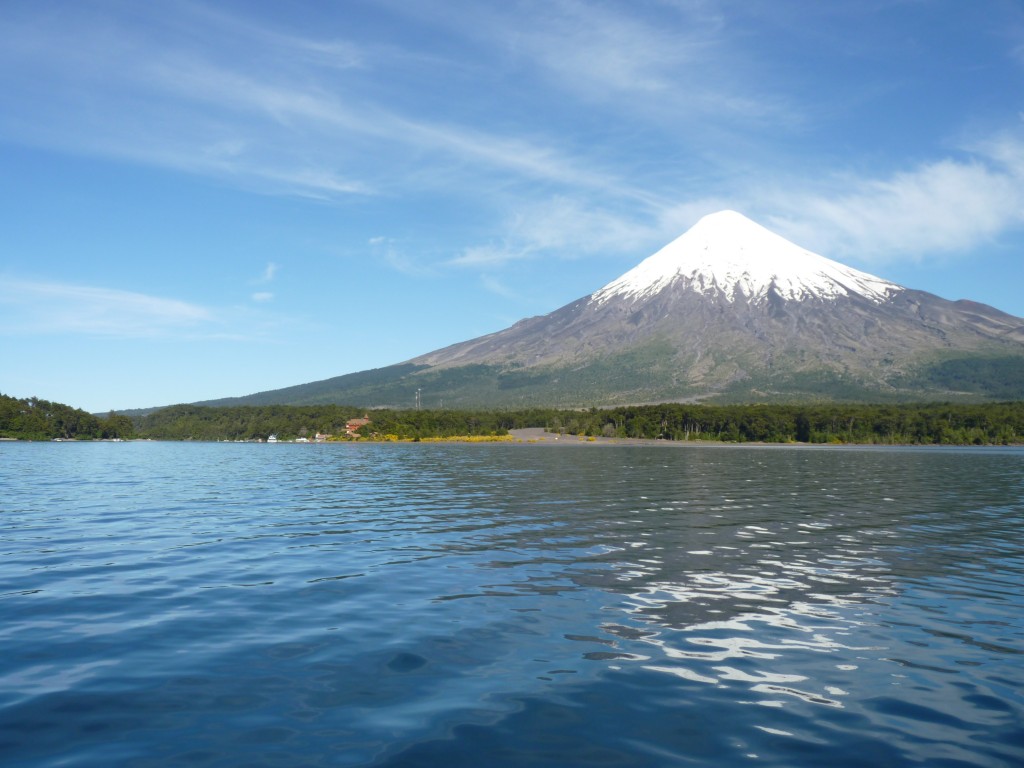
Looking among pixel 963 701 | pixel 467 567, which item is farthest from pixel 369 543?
pixel 963 701

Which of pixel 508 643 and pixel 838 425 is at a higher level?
pixel 838 425

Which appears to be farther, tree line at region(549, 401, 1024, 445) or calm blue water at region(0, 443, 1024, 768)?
tree line at region(549, 401, 1024, 445)

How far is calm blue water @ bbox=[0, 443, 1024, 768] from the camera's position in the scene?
955cm

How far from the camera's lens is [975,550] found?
25.3m

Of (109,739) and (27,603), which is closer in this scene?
(109,739)

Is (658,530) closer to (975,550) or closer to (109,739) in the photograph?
(975,550)

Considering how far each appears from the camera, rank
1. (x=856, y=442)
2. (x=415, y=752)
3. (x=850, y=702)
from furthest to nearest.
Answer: (x=856, y=442) < (x=850, y=702) < (x=415, y=752)

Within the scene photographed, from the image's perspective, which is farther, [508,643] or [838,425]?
[838,425]

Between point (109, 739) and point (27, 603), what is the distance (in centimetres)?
901

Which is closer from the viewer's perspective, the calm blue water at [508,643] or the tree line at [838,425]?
the calm blue water at [508,643]

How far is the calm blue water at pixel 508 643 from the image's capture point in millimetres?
9547

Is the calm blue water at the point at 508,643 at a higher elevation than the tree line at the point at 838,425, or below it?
below

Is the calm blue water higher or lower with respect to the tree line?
lower

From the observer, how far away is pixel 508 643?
1366cm
